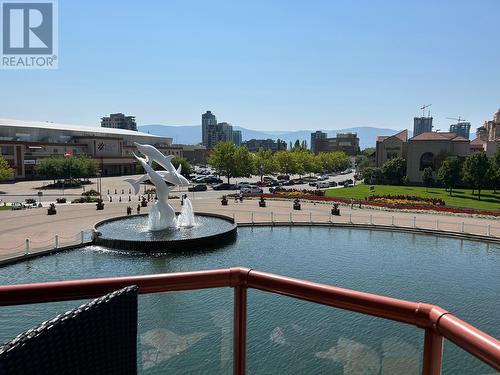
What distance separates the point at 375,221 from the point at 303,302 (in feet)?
94.2

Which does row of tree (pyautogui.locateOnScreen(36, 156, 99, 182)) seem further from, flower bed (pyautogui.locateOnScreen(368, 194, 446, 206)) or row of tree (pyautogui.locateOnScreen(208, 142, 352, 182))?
flower bed (pyautogui.locateOnScreen(368, 194, 446, 206))

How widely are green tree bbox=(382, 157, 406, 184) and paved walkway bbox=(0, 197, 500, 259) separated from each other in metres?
38.1

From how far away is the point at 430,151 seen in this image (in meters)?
72.9

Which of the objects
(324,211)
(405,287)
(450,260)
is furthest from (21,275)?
(324,211)

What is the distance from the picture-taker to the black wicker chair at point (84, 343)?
5.46 ft

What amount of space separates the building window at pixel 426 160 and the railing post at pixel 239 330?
3012 inches

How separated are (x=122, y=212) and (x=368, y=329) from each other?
106 feet

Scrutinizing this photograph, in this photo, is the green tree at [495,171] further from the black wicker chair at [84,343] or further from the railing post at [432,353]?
the black wicker chair at [84,343]

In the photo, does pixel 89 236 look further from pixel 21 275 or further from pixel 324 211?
pixel 324 211

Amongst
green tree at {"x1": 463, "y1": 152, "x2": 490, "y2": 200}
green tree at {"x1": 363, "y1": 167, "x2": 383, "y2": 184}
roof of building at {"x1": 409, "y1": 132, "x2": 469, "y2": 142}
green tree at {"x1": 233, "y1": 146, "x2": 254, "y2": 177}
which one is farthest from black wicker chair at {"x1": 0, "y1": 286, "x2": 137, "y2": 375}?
roof of building at {"x1": 409, "y1": 132, "x2": 469, "y2": 142}

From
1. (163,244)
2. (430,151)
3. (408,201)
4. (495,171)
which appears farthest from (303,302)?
(430,151)

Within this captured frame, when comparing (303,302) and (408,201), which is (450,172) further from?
(303,302)

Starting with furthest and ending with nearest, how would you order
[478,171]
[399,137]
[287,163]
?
[399,137]
[287,163]
[478,171]

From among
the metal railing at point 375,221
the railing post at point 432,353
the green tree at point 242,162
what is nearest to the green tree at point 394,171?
the green tree at point 242,162
